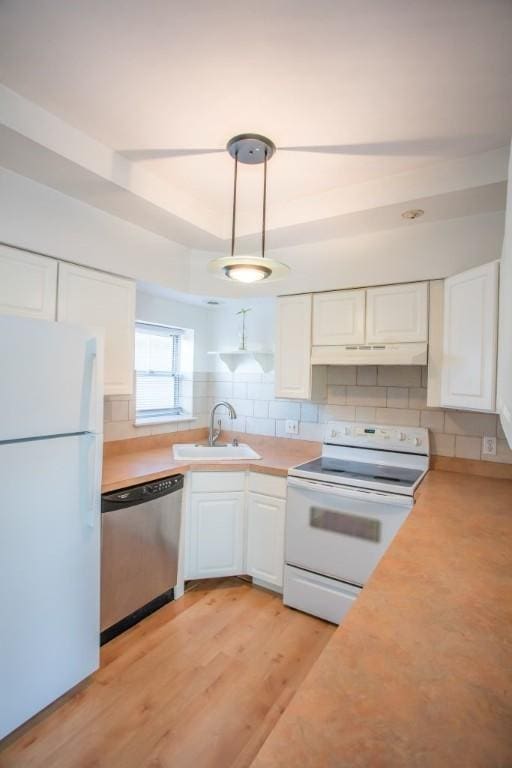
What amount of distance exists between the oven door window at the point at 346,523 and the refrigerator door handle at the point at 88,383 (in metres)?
1.36

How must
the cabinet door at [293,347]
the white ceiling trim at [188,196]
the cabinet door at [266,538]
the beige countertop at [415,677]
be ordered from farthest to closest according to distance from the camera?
the cabinet door at [293,347], the cabinet door at [266,538], the white ceiling trim at [188,196], the beige countertop at [415,677]

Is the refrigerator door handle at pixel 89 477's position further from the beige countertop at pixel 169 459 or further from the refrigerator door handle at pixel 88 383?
the beige countertop at pixel 169 459

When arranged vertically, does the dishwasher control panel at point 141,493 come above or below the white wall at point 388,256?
below

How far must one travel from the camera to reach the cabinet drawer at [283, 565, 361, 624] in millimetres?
2180

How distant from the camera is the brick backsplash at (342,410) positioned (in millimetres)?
2340

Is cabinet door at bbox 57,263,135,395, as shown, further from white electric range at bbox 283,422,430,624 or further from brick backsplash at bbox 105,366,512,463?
white electric range at bbox 283,422,430,624

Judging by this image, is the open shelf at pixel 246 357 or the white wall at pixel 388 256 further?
the open shelf at pixel 246 357

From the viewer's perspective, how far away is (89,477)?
1715 mm

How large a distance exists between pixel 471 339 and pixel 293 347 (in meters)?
1.13

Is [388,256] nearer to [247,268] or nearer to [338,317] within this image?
[338,317]

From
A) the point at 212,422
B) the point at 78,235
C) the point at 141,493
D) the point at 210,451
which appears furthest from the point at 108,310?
the point at 210,451

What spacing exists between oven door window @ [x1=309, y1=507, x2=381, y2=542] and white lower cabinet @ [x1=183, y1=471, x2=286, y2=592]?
0.83ft

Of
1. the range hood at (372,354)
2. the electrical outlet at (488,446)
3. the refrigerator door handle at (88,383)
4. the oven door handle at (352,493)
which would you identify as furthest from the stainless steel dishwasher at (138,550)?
the electrical outlet at (488,446)

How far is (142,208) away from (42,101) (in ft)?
2.21
